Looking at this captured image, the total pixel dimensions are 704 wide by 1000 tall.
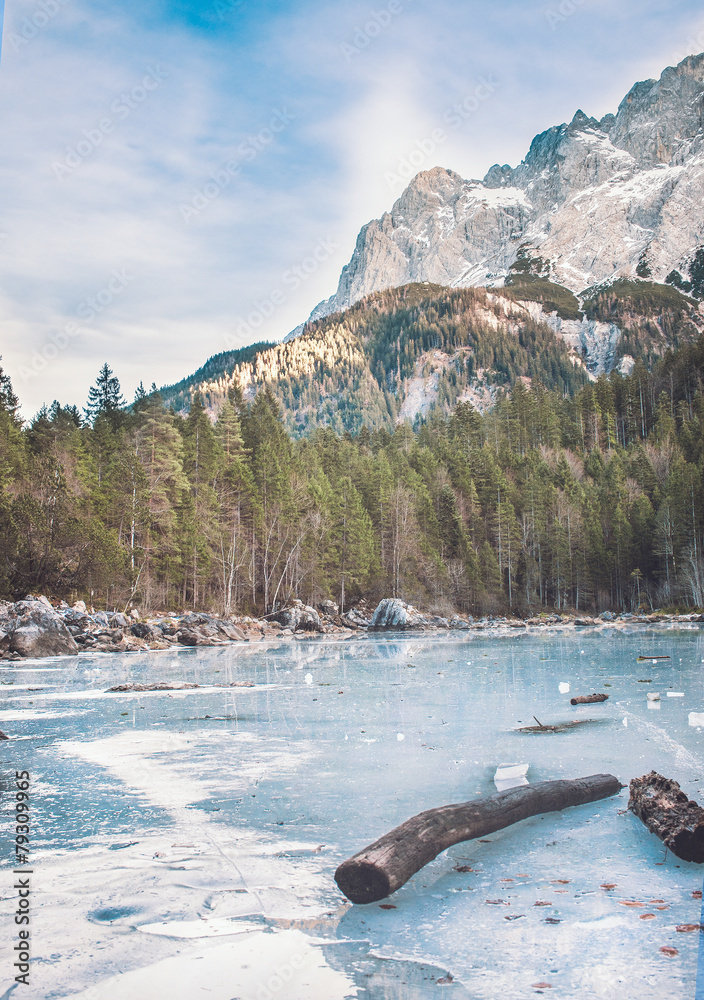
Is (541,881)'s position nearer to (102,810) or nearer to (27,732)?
(102,810)

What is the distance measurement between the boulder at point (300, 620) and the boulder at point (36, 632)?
20534 mm

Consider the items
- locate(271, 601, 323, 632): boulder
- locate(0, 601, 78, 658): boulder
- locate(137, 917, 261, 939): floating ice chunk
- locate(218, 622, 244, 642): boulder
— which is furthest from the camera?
locate(271, 601, 323, 632): boulder

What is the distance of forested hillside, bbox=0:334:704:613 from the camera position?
1565 inches

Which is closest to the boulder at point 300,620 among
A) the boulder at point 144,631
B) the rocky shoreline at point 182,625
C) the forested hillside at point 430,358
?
the rocky shoreline at point 182,625

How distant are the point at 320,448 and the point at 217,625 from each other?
48.5m

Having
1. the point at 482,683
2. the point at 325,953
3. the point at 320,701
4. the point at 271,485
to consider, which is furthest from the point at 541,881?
the point at 271,485

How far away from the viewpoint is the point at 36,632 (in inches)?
1022

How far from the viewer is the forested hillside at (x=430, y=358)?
172 metres

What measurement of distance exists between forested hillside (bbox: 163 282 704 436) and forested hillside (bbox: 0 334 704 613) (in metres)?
64.2

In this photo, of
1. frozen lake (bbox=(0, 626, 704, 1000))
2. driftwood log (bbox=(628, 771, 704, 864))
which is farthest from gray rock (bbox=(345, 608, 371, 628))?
driftwood log (bbox=(628, 771, 704, 864))

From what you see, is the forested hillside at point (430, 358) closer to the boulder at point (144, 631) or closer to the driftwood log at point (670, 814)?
the boulder at point (144, 631)

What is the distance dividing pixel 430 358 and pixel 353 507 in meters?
127

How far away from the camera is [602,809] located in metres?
6.21

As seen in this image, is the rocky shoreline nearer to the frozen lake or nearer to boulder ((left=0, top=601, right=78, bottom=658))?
boulder ((left=0, top=601, right=78, bottom=658))
